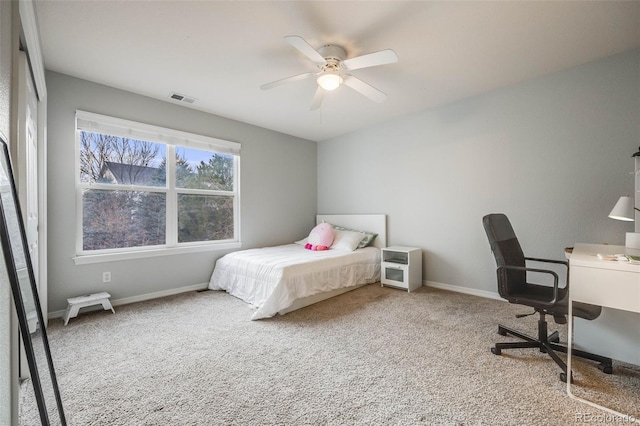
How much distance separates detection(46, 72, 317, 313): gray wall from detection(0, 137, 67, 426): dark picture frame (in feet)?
5.73

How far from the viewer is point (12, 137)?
1252 millimetres

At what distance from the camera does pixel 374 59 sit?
6.55ft

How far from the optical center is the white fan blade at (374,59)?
1.90 metres

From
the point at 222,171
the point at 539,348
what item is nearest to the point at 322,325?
the point at 539,348

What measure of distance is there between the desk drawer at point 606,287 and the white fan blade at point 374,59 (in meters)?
1.76

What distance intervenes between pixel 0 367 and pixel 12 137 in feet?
3.25

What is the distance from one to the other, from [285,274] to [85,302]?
196cm

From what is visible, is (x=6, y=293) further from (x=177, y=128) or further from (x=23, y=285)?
(x=177, y=128)

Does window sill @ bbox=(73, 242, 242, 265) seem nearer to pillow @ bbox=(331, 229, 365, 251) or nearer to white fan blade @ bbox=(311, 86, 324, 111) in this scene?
pillow @ bbox=(331, 229, 365, 251)

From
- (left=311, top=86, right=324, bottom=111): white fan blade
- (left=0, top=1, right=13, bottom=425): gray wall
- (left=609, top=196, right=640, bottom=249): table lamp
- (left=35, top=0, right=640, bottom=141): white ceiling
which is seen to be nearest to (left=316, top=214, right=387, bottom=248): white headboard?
(left=35, top=0, right=640, bottom=141): white ceiling

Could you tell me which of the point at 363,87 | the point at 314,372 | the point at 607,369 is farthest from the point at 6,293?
the point at 607,369

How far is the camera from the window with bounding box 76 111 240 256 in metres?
2.92

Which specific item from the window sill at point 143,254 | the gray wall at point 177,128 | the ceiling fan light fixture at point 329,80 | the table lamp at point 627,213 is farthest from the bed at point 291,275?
the table lamp at point 627,213

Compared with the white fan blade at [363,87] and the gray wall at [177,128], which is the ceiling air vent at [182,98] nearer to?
the gray wall at [177,128]
